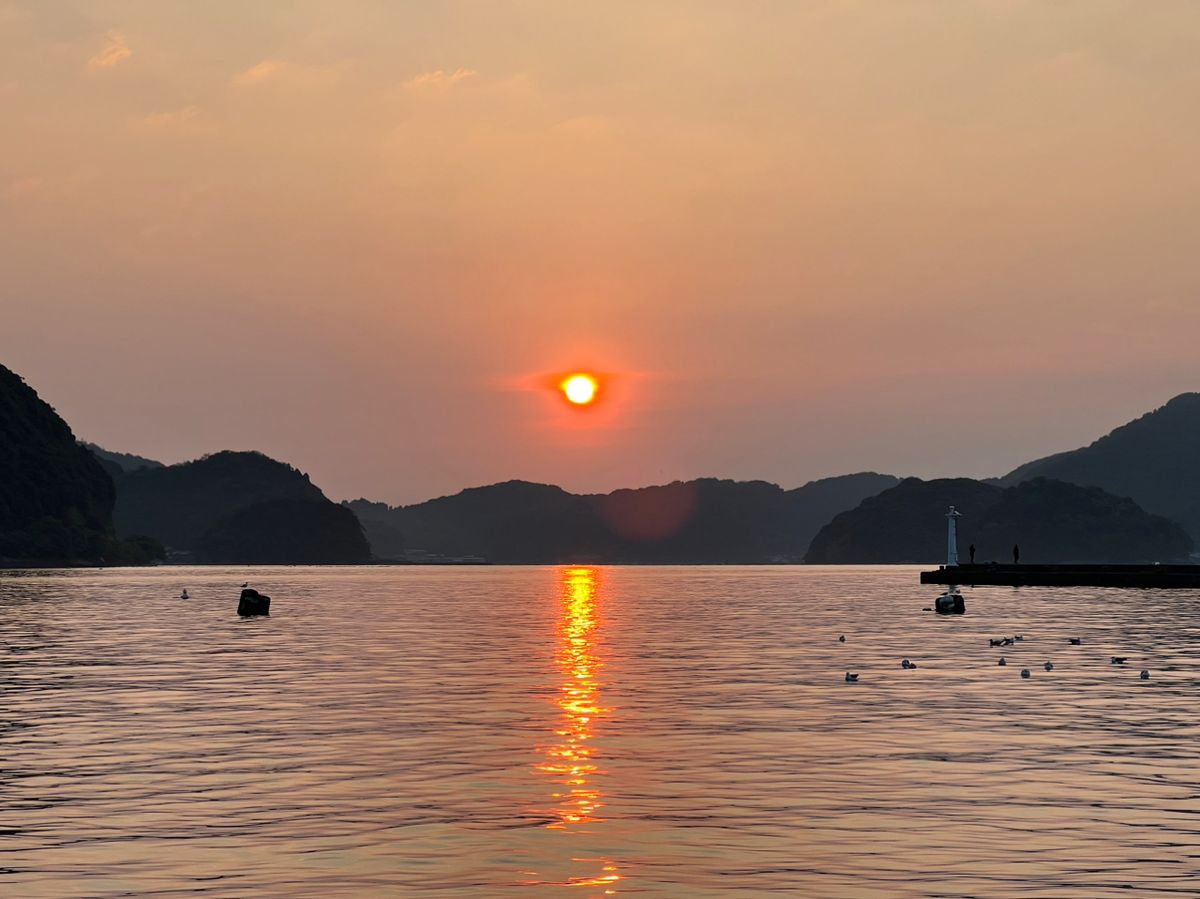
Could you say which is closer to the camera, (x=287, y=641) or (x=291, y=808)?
(x=291, y=808)

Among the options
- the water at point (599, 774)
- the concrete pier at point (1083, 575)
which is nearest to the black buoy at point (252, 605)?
the water at point (599, 774)

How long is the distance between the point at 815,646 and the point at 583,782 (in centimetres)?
5004

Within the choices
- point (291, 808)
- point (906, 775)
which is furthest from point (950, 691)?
point (291, 808)

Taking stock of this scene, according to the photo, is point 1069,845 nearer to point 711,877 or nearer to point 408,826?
point 711,877

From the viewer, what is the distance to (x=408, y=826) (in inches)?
1028

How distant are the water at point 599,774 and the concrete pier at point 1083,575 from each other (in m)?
96.9

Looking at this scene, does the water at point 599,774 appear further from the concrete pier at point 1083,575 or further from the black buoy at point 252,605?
the concrete pier at point 1083,575

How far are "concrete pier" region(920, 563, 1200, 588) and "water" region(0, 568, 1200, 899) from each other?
96.9 metres

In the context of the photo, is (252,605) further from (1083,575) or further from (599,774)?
(599,774)

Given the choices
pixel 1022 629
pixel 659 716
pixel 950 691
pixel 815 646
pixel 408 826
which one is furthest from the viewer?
pixel 1022 629

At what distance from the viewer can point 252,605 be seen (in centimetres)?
12181

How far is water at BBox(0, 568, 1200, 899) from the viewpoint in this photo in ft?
73.1

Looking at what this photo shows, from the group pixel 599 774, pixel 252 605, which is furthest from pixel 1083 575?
pixel 599 774

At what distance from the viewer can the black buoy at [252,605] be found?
398 ft
